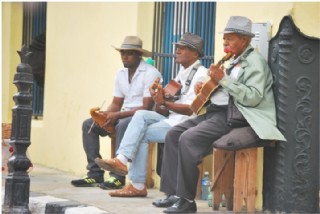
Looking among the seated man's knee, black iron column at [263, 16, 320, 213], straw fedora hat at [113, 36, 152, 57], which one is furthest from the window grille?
black iron column at [263, 16, 320, 213]

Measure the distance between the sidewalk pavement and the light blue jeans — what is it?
0.29 meters

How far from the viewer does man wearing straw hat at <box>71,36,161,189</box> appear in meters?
8.43

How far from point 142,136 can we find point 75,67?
9.44 ft

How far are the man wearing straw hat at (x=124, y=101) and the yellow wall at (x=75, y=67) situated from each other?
75 cm

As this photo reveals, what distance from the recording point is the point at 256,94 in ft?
21.7

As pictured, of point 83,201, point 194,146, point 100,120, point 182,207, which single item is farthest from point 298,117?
point 100,120

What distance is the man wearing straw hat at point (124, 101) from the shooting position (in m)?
8.43

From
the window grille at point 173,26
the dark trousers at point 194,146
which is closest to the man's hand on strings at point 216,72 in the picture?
the dark trousers at point 194,146

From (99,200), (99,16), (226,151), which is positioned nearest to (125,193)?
(99,200)

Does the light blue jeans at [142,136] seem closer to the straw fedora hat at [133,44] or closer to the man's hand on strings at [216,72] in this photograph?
the straw fedora hat at [133,44]

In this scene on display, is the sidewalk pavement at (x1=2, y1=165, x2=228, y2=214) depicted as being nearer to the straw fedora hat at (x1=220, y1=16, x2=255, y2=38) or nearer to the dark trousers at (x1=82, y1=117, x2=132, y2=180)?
the dark trousers at (x1=82, y1=117, x2=132, y2=180)

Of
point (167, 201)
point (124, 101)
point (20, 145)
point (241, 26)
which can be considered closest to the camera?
point (241, 26)

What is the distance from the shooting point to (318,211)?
676cm

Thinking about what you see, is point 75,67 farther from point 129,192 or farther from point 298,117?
point 298,117
